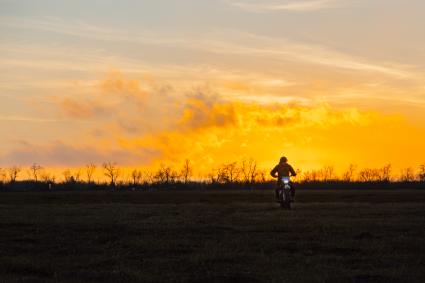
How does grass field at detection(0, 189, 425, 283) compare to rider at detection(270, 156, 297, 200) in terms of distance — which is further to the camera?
rider at detection(270, 156, 297, 200)

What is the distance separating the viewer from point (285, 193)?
36469 mm

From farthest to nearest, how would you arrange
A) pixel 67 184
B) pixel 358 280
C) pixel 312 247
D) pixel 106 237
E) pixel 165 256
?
pixel 67 184
pixel 106 237
pixel 312 247
pixel 165 256
pixel 358 280

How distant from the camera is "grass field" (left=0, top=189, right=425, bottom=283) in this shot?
1540cm

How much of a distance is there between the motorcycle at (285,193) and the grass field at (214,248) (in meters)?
6.28

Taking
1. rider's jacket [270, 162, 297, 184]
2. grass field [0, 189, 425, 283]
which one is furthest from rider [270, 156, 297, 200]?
grass field [0, 189, 425, 283]

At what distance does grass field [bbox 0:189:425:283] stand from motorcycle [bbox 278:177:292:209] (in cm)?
628

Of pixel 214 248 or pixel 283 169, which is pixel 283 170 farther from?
pixel 214 248

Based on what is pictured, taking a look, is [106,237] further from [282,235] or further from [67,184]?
[67,184]

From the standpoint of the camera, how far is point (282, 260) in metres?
17.1

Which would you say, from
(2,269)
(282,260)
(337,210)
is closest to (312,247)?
(282,260)

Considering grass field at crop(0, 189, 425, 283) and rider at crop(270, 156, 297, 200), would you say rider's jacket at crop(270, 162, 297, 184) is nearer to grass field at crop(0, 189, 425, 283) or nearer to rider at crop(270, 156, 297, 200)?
rider at crop(270, 156, 297, 200)

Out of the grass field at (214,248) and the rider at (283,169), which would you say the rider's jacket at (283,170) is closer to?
the rider at (283,169)

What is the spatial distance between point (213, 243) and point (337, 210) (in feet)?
46.9

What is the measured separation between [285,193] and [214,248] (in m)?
17.6
